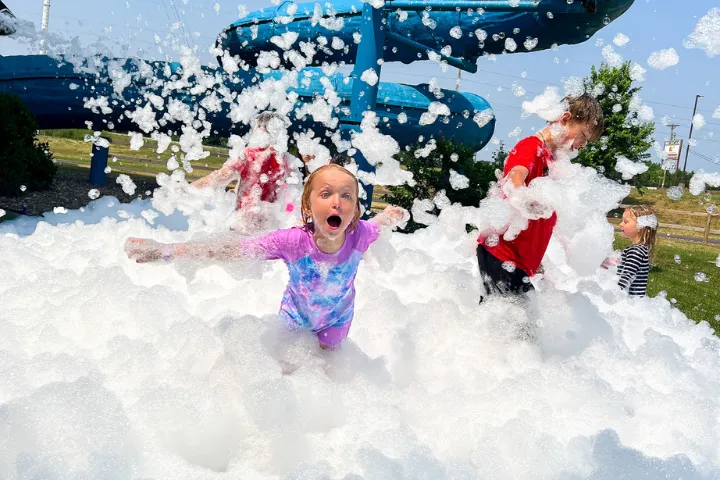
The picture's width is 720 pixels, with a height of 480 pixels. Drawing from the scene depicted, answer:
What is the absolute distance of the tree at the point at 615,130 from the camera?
48.0 ft

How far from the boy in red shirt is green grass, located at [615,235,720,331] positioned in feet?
9.65

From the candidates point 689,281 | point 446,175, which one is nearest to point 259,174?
point 446,175

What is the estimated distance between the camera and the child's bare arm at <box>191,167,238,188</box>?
12.2 ft

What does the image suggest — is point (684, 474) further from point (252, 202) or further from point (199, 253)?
point (252, 202)

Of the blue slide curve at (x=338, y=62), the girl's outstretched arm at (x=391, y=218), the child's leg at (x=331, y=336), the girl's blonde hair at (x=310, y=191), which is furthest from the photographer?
the blue slide curve at (x=338, y=62)

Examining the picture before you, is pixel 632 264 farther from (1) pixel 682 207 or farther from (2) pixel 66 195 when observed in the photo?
(1) pixel 682 207

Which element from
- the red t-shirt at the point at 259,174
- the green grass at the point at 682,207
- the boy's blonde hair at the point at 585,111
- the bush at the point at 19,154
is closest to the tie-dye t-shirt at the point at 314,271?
the boy's blonde hair at the point at 585,111

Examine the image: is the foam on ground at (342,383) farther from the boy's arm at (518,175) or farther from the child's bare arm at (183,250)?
the boy's arm at (518,175)

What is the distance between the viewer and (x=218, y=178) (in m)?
3.86

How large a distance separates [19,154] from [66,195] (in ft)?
2.88

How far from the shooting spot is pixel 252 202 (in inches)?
163

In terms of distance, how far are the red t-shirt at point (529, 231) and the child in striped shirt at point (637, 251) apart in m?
1.32

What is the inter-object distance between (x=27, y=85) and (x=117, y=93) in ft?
4.49

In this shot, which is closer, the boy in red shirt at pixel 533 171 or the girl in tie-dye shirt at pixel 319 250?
the girl in tie-dye shirt at pixel 319 250
